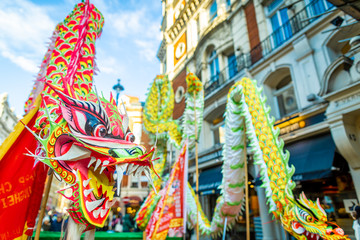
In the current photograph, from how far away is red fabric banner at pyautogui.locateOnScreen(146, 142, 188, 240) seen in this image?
3.52 m

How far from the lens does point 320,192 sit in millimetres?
6906

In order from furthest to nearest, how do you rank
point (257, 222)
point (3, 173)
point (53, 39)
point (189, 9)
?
point (189, 9) → point (257, 222) → point (53, 39) → point (3, 173)

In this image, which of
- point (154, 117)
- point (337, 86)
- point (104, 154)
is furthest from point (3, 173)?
point (337, 86)

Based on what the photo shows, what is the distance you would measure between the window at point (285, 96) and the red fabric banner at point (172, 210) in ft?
17.9

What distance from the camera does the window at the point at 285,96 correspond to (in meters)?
7.89

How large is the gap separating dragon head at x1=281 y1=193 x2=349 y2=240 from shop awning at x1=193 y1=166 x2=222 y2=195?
6.25 m

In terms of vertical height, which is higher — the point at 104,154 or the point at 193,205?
the point at 104,154

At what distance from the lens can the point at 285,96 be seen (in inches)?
324

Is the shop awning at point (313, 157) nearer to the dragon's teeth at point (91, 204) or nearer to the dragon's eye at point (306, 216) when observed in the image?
the dragon's eye at point (306, 216)

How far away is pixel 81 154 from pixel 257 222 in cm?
828

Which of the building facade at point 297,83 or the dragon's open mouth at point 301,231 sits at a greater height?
the building facade at point 297,83

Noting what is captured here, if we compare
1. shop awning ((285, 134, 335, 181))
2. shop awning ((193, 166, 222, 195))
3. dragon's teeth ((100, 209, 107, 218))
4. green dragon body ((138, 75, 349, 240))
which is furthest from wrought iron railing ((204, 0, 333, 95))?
dragon's teeth ((100, 209, 107, 218))

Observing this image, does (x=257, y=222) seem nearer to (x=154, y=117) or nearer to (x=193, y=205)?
(x=193, y=205)

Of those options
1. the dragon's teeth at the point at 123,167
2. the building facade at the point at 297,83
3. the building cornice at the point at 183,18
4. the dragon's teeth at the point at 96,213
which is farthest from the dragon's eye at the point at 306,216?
the building cornice at the point at 183,18
